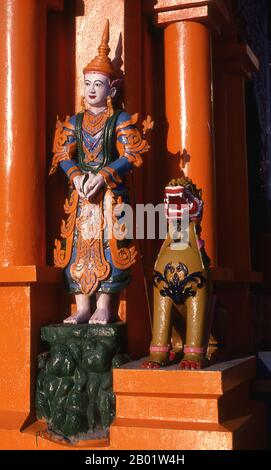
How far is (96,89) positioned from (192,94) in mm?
803

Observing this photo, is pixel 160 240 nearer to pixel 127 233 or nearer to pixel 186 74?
pixel 127 233

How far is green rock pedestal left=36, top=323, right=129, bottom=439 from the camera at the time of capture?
11.5 feet

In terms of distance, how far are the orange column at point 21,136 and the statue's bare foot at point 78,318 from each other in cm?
42

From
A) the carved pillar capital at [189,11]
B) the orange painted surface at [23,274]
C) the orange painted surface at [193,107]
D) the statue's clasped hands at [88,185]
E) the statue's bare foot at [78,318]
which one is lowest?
the statue's bare foot at [78,318]

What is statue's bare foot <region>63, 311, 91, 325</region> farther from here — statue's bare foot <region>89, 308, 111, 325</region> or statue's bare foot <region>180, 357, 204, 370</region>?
statue's bare foot <region>180, 357, 204, 370</region>

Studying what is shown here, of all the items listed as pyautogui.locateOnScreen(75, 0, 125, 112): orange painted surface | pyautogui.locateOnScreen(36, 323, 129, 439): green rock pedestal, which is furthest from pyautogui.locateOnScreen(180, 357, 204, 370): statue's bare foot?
pyautogui.locateOnScreen(75, 0, 125, 112): orange painted surface

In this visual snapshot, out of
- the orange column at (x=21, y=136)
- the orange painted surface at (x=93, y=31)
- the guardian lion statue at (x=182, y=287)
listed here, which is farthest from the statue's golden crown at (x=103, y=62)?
the guardian lion statue at (x=182, y=287)

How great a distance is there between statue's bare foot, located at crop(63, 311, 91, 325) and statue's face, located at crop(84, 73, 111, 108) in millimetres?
1327

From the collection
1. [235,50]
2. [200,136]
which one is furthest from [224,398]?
[235,50]

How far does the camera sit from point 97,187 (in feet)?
12.4

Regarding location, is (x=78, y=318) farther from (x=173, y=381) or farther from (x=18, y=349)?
(x=173, y=381)

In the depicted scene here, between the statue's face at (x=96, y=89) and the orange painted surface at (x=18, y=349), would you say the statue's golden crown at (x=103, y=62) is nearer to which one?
the statue's face at (x=96, y=89)

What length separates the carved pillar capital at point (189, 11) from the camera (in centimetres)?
450

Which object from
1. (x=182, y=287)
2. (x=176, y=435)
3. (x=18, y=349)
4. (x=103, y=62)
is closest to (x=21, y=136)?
(x=103, y=62)
